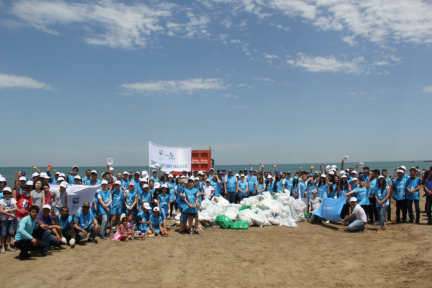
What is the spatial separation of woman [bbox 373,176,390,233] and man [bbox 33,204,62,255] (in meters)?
8.16

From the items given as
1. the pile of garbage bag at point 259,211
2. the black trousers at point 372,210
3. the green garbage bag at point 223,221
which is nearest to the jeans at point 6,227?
the pile of garbage bag at point 259,211

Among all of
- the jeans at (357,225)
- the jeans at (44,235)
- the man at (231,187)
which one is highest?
the man at (231,187)

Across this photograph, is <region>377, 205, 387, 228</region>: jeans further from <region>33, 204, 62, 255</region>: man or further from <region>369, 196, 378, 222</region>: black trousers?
<region>33, 204, 62, 255</region>: man

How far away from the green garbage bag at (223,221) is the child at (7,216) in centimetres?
532

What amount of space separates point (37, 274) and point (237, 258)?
359 centimetres

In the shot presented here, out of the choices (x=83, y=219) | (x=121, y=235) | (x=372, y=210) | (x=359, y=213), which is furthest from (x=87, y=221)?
(x=372, y=210)

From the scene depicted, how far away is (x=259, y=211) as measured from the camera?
10242 mm

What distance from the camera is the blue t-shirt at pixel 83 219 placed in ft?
25.0

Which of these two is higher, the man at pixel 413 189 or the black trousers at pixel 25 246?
the man at pixel 413 189

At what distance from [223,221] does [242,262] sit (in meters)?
3.49

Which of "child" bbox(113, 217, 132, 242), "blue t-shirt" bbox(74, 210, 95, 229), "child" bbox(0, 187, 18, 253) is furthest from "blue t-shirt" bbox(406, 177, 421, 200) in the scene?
"child" bbox(0, 187, 18, 253)

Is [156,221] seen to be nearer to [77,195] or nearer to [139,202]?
[139,202]

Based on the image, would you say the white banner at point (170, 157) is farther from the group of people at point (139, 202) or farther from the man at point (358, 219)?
the man at point (358, 219)

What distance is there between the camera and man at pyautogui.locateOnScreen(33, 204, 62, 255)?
A: 21.7ft
